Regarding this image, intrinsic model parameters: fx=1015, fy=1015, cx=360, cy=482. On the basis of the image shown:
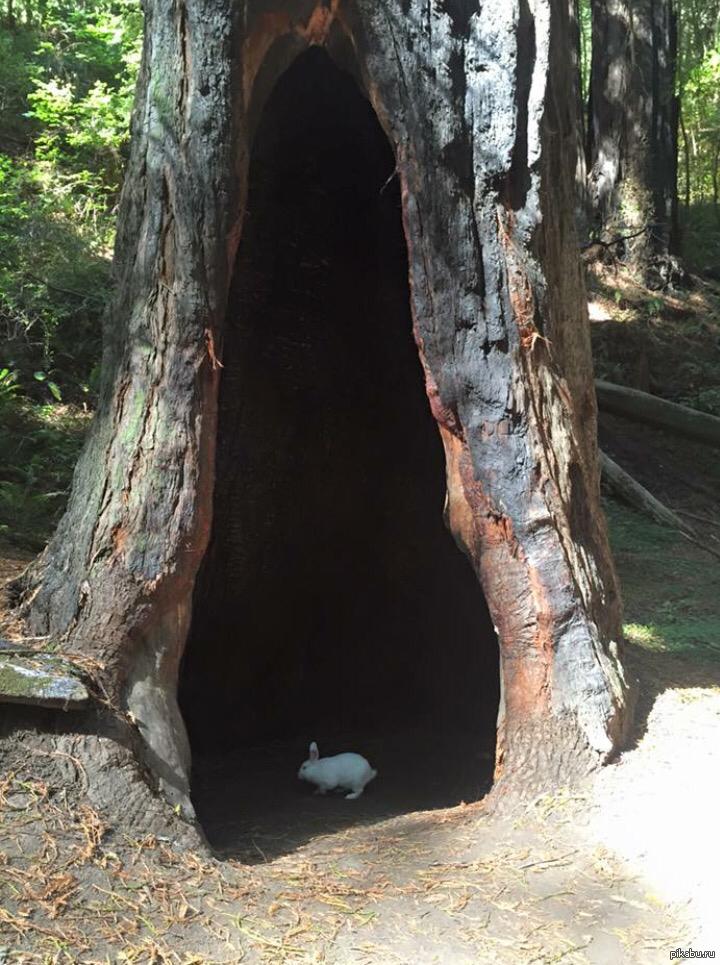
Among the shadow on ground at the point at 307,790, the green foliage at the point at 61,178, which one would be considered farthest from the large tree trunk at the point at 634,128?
the shadow on ground at the point at 307,790

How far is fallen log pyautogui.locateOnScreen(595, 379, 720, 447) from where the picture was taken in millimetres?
11555

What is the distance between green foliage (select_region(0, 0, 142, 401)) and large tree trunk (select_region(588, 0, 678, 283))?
22.5ft

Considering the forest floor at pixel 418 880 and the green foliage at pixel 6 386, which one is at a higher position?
the green foliage at pixel 6 386

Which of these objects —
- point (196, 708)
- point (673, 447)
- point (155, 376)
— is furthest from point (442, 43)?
point (673, 447)

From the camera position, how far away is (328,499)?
24.0 feet

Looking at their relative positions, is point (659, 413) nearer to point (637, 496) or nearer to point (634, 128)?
point (637, 496)

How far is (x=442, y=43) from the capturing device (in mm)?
Result: 4891

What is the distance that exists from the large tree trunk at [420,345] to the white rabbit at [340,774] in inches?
53.2

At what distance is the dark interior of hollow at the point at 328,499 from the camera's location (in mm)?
6711

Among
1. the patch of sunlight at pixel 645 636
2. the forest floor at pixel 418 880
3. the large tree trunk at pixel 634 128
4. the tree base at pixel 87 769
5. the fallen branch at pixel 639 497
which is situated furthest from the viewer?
the large tree trunk at pixel 634 128

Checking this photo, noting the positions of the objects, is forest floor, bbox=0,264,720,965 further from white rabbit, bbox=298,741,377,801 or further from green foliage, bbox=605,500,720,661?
green foliage, bbox=605,500,720,661

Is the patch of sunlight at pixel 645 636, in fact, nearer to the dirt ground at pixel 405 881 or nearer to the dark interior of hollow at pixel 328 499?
the dark interior of hollow at pixel 328 499

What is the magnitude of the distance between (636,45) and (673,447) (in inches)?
252

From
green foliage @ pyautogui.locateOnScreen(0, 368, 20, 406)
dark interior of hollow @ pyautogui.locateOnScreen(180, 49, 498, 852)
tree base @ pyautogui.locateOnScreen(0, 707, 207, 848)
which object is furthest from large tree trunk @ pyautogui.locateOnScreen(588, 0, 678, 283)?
tree base @ pyautogui.locateOnScreen(0, 707, 207, 848)
